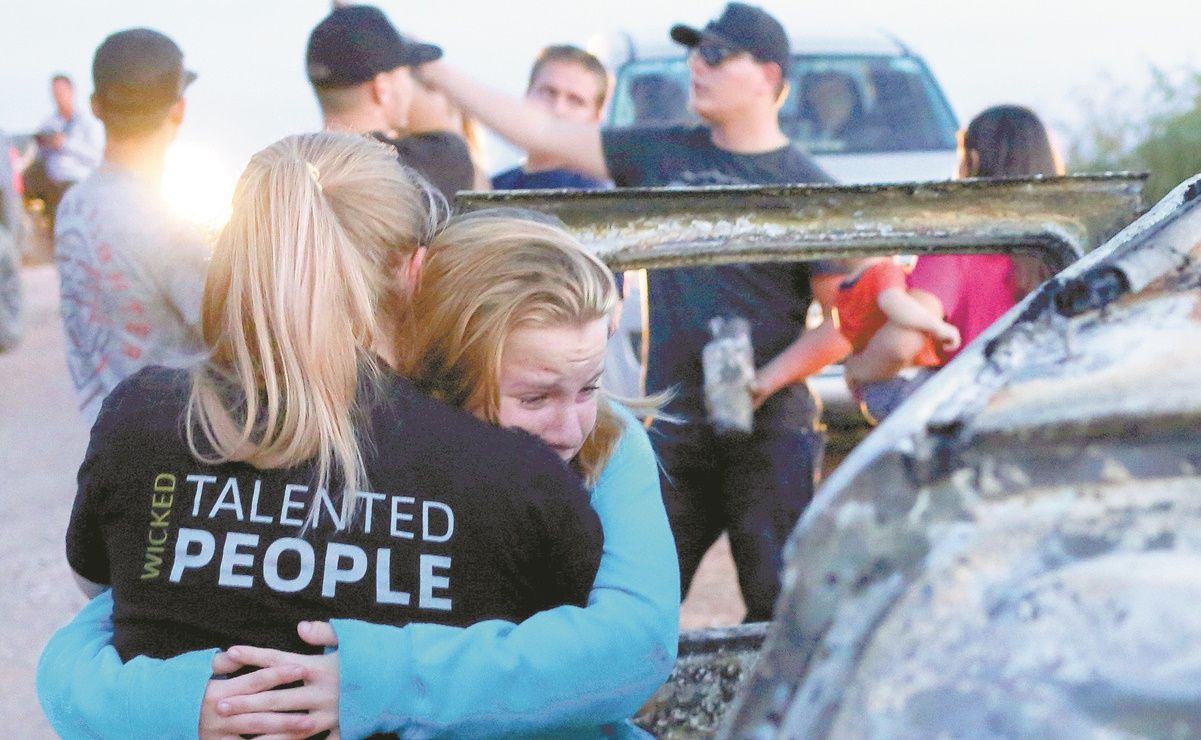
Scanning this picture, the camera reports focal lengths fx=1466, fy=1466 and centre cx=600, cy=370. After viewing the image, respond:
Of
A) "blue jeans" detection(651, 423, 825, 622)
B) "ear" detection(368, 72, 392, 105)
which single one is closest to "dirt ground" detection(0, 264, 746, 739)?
"blue jeans" detection(651, 423, 825, 622)

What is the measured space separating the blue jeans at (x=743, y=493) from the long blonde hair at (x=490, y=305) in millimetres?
1806

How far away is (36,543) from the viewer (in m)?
6.06

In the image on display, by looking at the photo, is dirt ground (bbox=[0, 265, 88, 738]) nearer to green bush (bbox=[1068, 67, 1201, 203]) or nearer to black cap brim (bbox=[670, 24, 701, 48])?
black cap brim (bbox=[670, 24, 701, 48])

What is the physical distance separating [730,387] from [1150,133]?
8.47 metres

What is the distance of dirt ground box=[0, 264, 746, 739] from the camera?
4.74m

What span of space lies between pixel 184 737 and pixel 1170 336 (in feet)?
3.58

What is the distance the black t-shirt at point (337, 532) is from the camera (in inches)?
61.1

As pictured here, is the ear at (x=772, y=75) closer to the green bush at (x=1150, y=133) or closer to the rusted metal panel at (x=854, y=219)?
the rusted metal panel at (x=854, y=219)

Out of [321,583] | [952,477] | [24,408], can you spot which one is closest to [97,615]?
[321,583]

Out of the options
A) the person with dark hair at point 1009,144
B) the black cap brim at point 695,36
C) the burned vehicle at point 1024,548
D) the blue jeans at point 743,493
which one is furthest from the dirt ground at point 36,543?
the burned vehicle at point 1024,548

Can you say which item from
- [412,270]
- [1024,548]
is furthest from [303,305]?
[1024,548]

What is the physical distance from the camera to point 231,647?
5.16 ft

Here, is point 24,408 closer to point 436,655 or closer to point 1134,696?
point 436,655

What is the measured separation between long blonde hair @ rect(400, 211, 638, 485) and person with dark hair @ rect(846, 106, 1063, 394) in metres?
2.02
